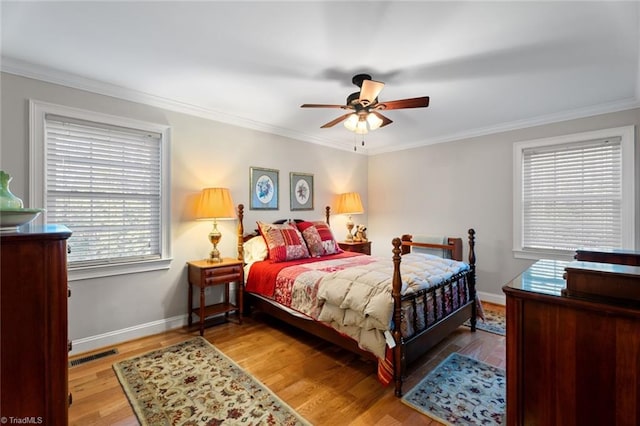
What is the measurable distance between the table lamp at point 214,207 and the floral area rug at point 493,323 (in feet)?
9.61

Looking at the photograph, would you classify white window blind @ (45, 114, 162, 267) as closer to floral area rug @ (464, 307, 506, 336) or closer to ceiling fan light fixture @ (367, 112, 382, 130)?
ceiling fan light fixture @ (367, 112, 382, 130)

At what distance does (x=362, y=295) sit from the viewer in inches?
87.4

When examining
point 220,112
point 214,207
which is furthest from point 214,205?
point 220,112

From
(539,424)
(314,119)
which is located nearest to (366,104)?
(314,119)

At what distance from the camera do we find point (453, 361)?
8.25 feet

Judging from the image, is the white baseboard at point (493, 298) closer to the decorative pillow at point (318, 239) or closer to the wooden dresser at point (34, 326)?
the decorative pillow at point (318, 239)

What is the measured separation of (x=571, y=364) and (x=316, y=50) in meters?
2.32

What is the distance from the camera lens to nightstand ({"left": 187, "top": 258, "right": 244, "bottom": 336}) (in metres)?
3.05

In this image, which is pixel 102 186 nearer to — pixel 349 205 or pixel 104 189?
pixel 104 189

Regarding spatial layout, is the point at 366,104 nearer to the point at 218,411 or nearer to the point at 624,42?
the point at 624,42

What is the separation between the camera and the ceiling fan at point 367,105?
2352 mm

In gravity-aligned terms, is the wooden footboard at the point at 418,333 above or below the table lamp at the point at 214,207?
below

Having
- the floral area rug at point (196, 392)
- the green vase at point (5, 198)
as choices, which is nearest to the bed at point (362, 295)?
the floral area rug at point (196, 392)

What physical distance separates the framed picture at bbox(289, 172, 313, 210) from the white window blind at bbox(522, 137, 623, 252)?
9.62 ft
